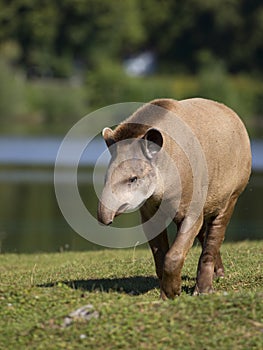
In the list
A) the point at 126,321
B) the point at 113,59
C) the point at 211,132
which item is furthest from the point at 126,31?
the point at 126,321

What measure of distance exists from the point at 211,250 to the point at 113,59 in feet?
316

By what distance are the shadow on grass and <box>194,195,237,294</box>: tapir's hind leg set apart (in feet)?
1.04

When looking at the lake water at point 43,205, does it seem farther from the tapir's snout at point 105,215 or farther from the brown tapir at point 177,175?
the tapir's snout at point 105,215

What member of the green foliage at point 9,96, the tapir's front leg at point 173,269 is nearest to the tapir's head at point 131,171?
the tapir's front leg at point 173,269

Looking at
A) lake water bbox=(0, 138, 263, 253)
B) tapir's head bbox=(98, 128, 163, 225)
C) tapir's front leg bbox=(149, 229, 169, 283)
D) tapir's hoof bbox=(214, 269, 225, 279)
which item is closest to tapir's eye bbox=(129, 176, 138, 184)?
tapir's head bbox=(98, 128, 163, 225)

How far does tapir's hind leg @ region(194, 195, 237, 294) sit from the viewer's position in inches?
490

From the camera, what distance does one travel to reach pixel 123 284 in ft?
43.0

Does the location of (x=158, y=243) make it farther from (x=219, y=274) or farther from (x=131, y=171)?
(x=219, y=274)

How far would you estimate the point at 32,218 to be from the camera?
31.2 m

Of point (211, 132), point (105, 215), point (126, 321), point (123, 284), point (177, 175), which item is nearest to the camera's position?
point (126, 321)

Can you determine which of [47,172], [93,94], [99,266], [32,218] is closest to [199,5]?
[93,94]

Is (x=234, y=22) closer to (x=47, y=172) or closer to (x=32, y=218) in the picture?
(x=47, y=172)

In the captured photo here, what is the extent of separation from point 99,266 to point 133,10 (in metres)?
101

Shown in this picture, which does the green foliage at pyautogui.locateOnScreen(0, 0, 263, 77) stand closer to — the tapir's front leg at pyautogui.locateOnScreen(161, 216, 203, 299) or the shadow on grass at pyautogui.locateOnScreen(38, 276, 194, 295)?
the shadow on grass at pyautogui.locateOnScreen(38, 276, 194, 295)
